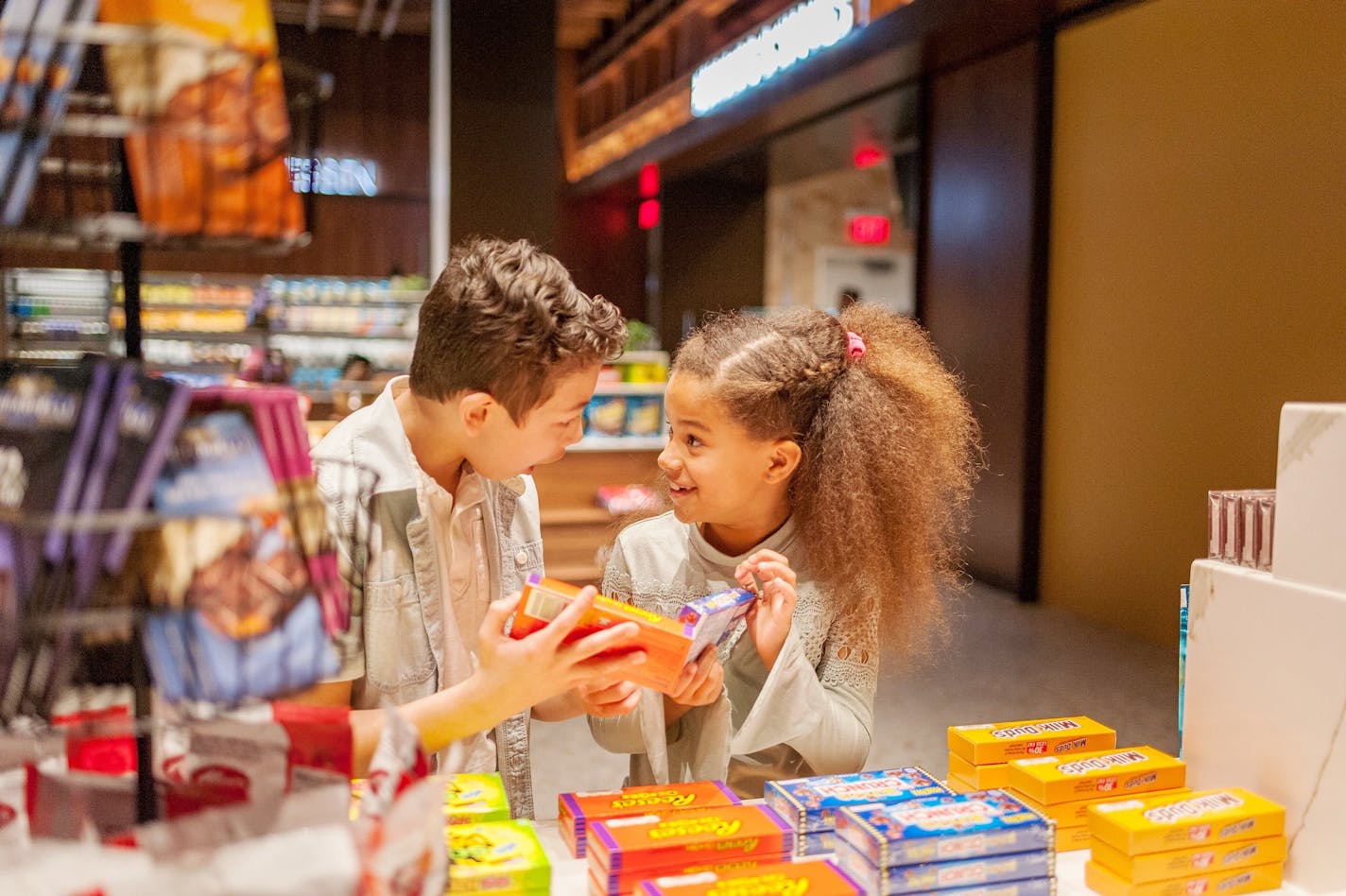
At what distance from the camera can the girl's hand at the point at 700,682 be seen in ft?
4.65

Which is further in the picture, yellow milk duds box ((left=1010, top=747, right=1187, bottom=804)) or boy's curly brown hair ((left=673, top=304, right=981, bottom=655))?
boy's curly brown hair ((left=673, top=304, right=981, bottom=655))

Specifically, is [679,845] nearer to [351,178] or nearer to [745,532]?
[745,532]

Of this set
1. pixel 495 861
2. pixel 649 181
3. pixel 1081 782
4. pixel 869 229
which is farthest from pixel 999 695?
pixel 869 229

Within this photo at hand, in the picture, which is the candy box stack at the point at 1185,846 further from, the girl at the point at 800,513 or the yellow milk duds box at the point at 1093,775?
the girl at the point at 800,513

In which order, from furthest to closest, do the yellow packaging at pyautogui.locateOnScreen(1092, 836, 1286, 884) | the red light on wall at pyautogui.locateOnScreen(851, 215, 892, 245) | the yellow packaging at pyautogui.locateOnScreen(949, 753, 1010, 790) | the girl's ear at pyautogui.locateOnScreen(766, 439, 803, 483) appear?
1. the red light on wall at pyautogui.locateOnScreen(851, 215, 892, 245)
2. the girl's ear at pyautogui.locateOnScreen(766, 439, 803, 483)
3. the yellow packaging at pyautogui.locateOnScreen(949, 753, 1010, 790)
4. the yellow packaging at pyautogui.locateOnScreen(1092, 836, 1286, 884)

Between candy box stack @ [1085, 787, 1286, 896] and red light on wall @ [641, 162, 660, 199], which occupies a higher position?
red light on wall @ [641, 162, 660, 199]

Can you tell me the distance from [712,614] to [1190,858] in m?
0.62

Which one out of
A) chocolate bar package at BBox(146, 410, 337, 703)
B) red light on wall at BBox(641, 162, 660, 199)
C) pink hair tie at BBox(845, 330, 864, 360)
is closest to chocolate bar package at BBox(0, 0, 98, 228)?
chocolate bar package at BBox(146, 410, 337, 703)

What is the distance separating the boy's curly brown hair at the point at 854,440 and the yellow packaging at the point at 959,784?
34 centimetres

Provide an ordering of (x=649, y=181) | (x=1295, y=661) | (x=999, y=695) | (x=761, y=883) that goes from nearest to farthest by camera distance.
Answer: (x=761, y=883) → (x=1295, y=661) → (x=999, y=695) → (x=649, y=181)

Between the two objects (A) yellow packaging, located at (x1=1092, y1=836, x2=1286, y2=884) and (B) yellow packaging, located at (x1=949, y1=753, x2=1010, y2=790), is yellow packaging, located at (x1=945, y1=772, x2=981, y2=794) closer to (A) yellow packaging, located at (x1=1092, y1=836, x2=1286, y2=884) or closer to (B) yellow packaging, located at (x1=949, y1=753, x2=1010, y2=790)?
(B) yellow packaging, located at (x1=949, y1=753, x2=1010, y2=790)

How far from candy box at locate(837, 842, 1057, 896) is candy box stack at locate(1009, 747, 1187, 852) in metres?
0.16

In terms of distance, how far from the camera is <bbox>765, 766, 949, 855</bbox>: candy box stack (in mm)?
1278

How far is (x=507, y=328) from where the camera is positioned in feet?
5.15
